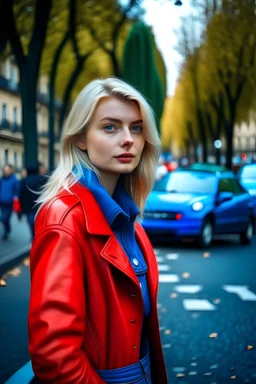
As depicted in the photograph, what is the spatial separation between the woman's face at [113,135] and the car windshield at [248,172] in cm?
1793

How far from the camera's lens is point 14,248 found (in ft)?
40.4

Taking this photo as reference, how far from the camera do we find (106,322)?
1998mm

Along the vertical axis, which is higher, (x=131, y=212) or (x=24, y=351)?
(x=131, y=212)

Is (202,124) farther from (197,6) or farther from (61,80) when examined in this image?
(197,6)

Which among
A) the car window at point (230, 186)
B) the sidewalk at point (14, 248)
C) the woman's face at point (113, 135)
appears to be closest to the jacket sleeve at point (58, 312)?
the woman's face at point (113, 135)

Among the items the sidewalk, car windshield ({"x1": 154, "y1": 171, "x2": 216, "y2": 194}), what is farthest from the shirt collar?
car windshield ({"x1": 154, "y1": 171, "x2": 216, "y2": 194})

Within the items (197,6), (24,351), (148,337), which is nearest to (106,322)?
(148,337)

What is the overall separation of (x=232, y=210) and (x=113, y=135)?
12.3 m

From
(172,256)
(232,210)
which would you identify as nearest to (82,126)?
(172,256)

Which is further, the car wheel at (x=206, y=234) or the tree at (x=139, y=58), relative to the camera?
the tree at (x=139, y=58)

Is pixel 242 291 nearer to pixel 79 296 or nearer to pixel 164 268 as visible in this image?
pixel 164 268

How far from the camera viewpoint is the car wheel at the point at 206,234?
1330 centimetres

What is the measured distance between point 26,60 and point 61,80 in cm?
2397

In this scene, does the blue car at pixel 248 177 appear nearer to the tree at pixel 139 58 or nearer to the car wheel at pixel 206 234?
the car wheel at pixel 206 234
